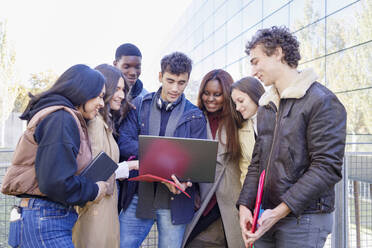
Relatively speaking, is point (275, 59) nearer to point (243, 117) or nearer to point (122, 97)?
point (243, 117)

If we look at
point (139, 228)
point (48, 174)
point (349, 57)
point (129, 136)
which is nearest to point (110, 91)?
point (129, 136)

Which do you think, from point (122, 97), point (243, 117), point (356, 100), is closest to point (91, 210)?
point (122, 97)

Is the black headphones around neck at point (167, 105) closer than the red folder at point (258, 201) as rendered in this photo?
No

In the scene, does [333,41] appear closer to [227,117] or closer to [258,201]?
[227,117]

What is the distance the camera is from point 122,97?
8.26 feet

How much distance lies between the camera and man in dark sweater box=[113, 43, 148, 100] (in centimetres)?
369

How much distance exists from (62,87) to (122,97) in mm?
760

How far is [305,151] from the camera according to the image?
5.59ft

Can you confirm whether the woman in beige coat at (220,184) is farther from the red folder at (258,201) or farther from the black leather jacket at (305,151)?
the red folder at (258,201)

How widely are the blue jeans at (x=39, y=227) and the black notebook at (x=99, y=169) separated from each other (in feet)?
0.79

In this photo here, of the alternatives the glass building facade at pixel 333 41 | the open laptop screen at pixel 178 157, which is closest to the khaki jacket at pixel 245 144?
the open laptop screen at pixel 178 157

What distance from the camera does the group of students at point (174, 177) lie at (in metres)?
1.61

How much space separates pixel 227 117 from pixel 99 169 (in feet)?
4.07

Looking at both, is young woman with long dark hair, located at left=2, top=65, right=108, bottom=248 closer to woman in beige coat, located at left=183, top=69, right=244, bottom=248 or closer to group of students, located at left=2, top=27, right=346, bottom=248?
group of students, located at left=2, top=27, right=346, bottom=248
